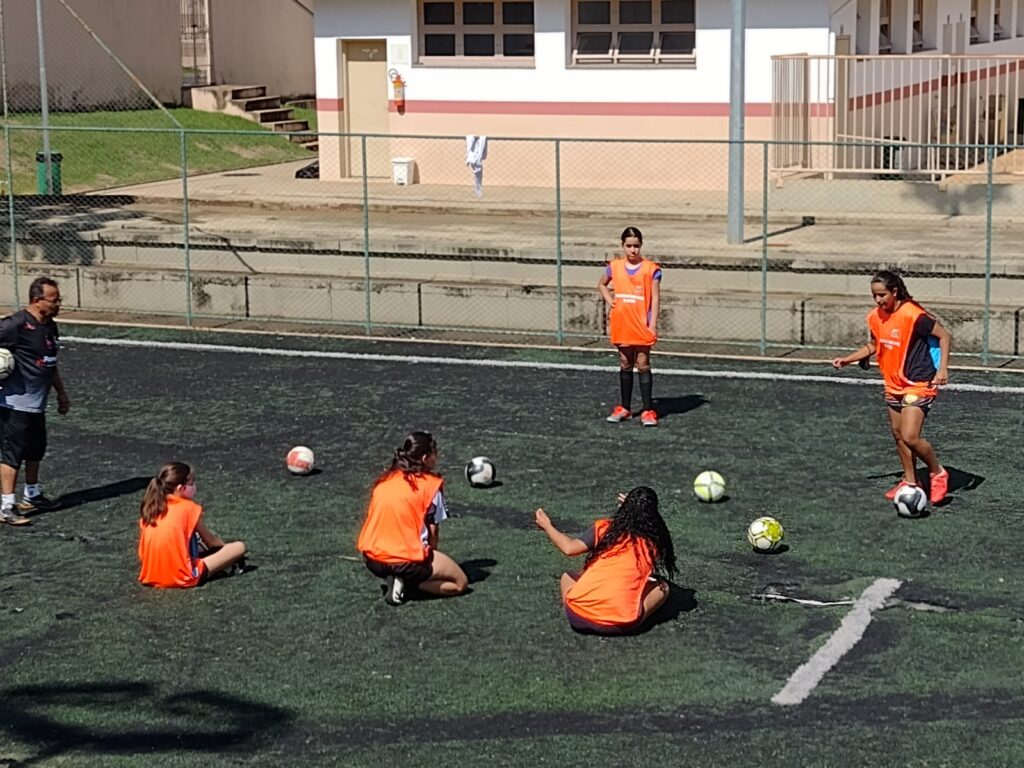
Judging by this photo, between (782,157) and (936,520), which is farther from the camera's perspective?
(782,157)

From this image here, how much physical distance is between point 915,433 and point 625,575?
3.60 meters

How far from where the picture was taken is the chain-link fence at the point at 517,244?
20172 millimetres

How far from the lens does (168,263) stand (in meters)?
23.7

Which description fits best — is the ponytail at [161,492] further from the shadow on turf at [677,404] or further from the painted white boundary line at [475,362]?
the painted white boundary line at [475,362]

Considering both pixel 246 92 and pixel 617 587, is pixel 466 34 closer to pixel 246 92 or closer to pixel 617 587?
pixel 246 92

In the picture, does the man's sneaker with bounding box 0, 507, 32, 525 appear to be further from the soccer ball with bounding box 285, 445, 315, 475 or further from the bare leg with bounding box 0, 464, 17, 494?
the soccer ball with bounding box 285, 445, 315, 475

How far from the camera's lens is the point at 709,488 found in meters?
13.2

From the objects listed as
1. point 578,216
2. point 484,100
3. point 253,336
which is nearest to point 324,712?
point 253,336

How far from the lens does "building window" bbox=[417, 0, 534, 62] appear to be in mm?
29234

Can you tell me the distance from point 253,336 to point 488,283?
2912 mm

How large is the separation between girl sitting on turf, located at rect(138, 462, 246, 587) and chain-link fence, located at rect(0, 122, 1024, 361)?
9.49 meters

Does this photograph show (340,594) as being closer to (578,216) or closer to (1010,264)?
(1010,264)

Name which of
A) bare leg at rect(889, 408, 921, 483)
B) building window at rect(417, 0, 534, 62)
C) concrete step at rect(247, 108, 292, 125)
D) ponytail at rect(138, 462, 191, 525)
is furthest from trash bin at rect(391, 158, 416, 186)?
ponytail at rect(138, 462, 191, 525)

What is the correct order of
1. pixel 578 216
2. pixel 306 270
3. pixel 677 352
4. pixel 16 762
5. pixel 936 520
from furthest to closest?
pixel 578 216 < pixel 306 270 < pixel 677 352 < pixel 936 520 < pixel 16 762
